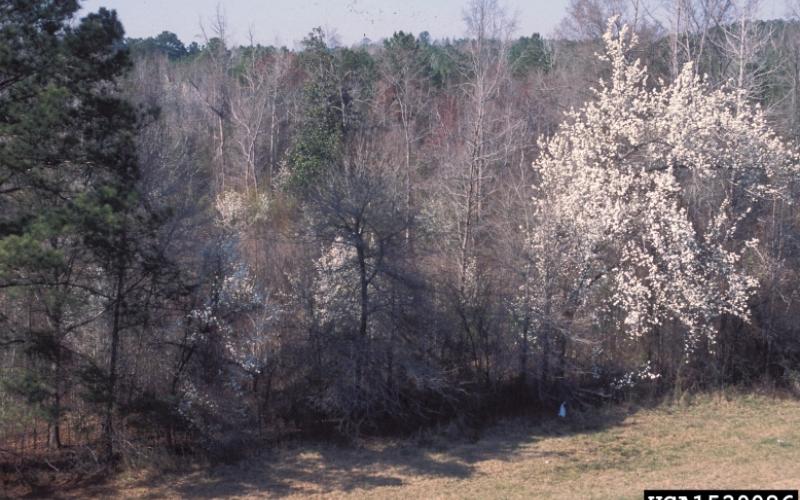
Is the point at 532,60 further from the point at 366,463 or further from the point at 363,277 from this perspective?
the point at 366,463

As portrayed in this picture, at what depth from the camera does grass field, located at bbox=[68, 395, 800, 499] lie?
13.0m

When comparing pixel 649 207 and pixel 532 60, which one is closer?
pixel 649 207

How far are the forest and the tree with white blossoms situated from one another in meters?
0.07

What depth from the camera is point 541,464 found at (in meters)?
14.8

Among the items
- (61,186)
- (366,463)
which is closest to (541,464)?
(366,463)

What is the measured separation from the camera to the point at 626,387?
1928 cm

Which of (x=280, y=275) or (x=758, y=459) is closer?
(x=758, y=459)

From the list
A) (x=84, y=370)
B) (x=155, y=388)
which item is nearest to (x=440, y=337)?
(x=155, y=388)

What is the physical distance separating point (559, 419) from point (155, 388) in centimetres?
949

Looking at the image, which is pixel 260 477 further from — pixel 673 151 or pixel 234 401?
pixel 673 151

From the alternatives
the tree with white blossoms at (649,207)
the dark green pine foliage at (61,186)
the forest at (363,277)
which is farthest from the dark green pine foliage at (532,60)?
the dark green pine foliage at (61,186)

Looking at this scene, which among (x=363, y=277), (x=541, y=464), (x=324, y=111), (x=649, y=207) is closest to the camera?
(x=541, y=464)

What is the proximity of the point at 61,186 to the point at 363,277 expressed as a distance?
6479 mm

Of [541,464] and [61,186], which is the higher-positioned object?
[61,186]
